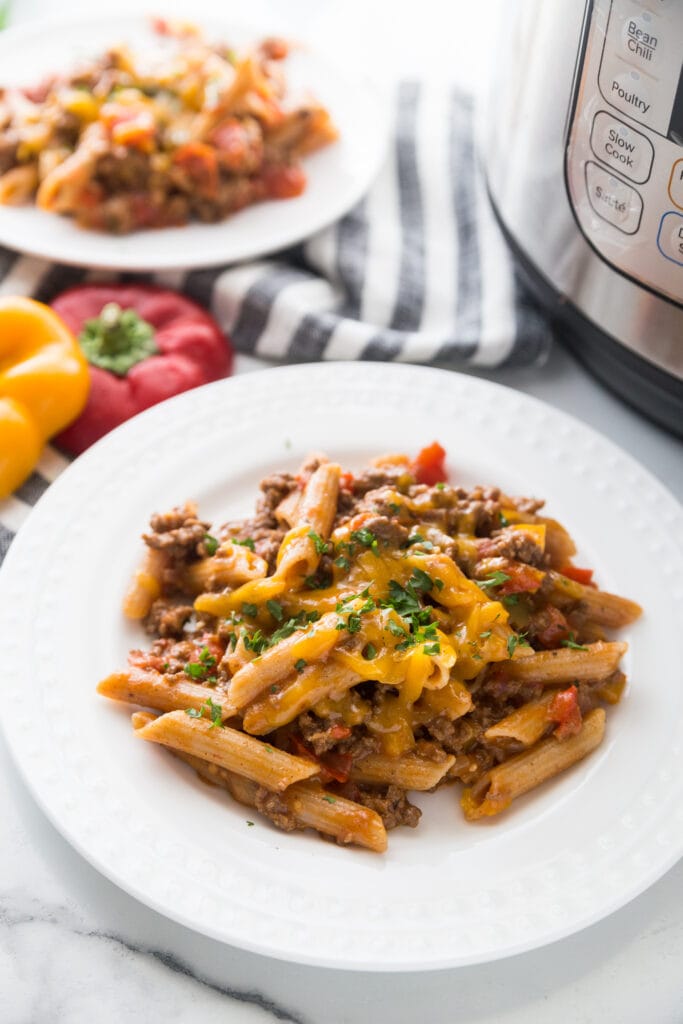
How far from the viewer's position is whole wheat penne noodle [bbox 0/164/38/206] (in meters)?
2.70

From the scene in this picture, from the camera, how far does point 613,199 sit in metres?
1.99

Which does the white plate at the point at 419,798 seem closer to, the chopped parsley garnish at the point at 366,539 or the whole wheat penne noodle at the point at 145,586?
the whole wheat penne noodle at the point at 145,586

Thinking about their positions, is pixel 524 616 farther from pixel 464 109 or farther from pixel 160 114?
pixel 464 109

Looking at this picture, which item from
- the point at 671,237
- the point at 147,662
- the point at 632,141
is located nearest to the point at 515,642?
the point at 147,662

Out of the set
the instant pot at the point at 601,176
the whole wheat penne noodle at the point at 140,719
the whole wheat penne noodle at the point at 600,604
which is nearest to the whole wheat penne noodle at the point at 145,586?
the whole wheat penne noodle at the point at 140,719

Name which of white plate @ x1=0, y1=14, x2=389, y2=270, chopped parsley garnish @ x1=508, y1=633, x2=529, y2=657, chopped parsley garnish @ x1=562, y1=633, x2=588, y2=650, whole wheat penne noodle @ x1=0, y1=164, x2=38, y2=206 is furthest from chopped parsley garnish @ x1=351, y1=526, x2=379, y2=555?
whole wheat penne noodle @ x1=0, y1=164, x2=38, y2=206

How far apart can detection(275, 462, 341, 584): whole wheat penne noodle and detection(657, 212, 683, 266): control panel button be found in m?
0.69

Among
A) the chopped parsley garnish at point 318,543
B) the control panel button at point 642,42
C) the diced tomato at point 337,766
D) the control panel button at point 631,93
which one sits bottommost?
the diced tomato at point 337,766

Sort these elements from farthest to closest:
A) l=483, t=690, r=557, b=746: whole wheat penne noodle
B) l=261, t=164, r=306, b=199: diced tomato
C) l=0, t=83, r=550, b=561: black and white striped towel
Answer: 1. l=261, t=164, r=306, b=199: diced tomato
2. l=0, t=83, r=550, b=561: black and white striped towel
3. l=483, t=690, r=557, b=746: whole wheat penne noodle

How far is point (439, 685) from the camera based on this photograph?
170cm

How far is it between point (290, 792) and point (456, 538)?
0.52 m

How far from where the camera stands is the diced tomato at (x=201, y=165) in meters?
Result: 2.67

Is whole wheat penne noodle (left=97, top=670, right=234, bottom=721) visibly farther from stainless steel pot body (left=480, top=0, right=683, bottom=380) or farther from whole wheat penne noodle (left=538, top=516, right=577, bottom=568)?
stainless steel pot body (left=480, top=0, right=683, bottom=380)

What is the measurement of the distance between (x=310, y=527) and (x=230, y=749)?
1.28 feet
